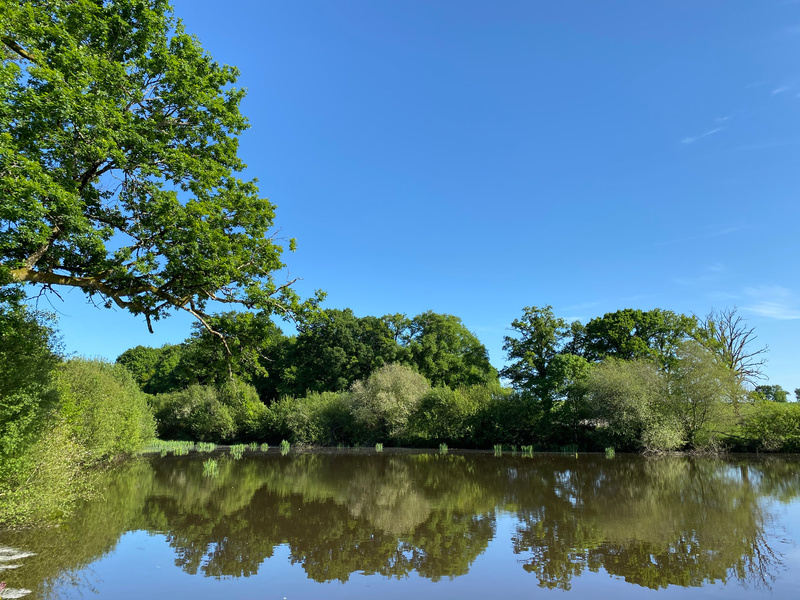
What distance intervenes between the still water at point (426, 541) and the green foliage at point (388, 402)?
20.6 meters

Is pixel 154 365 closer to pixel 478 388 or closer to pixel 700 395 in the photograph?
pixel 478 388

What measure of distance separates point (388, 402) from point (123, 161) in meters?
33.6

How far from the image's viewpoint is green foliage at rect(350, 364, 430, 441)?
40625mm

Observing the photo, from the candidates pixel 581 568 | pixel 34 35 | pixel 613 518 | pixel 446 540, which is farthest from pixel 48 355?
pixel 613 518

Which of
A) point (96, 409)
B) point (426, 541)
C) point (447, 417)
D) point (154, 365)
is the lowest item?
point (426, 541)

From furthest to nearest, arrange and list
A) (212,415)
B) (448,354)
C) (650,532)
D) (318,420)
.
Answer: (448,354), (212,415), (318,420), (650,532)

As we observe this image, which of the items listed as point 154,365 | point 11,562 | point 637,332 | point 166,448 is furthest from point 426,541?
point 154,365

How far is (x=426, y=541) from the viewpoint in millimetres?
10820

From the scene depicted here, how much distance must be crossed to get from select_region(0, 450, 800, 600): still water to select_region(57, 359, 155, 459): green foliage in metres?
2.41

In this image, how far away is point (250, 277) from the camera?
12547mm

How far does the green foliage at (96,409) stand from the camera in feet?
56.9

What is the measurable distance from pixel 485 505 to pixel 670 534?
18.5ft

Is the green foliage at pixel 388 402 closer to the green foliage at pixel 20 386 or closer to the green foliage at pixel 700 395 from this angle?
the green foliage at pixel 700 395

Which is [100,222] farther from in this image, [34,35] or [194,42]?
[194,42]
